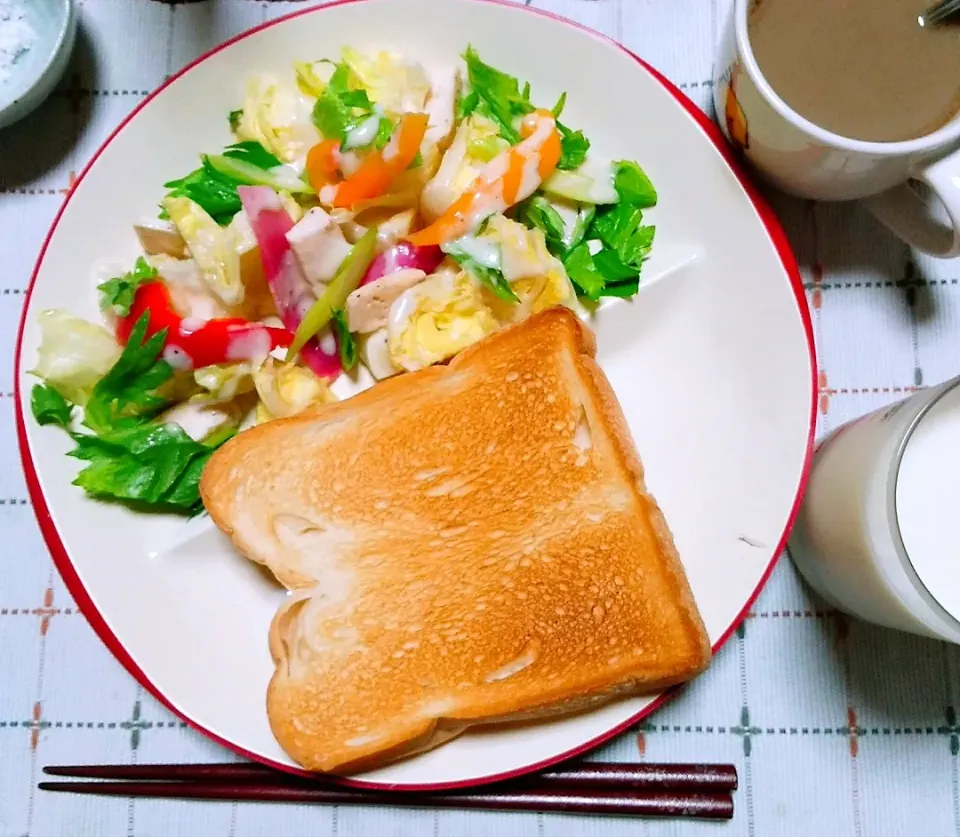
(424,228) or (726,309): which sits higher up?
(424,228)

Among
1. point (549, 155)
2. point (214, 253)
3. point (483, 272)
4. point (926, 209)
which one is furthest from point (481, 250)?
point (926, 209)

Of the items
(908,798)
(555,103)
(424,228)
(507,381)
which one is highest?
(555,103)

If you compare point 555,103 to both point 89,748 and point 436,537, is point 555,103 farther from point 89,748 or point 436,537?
point 89,748

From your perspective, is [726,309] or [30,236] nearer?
[726,309]

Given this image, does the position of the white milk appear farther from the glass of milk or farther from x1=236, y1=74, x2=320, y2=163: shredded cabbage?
x1=236, y1=74, x2=320, y2=163: shredded cabbage

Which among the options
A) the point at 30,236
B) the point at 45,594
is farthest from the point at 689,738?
the point at 30,236

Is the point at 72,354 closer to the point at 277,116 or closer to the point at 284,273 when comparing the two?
the point at 284,273

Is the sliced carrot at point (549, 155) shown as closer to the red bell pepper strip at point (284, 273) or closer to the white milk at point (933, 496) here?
the red bell pepper strip at point (284, 273)
